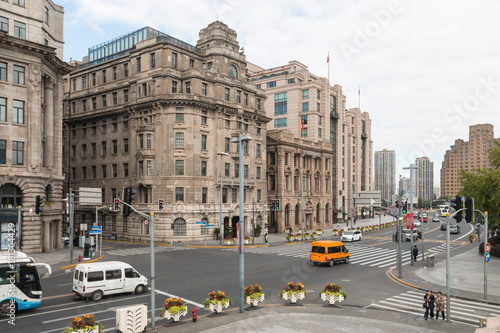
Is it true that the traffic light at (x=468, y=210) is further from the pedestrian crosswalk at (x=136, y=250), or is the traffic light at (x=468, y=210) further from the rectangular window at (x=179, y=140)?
the rectangular window at (x=179, y=140)

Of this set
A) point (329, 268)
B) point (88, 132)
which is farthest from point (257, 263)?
point (88, 132)

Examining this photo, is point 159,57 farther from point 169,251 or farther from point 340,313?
point 340,313

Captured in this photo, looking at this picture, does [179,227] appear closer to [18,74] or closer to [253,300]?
[18,74]

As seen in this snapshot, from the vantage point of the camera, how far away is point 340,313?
21.2 m

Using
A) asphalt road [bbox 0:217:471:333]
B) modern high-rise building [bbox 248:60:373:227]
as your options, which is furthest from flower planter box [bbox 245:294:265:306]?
modern high-rise building [bbox 248:60:373:227]

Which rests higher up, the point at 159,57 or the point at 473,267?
the point at 159,57

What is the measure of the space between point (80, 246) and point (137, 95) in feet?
79.2

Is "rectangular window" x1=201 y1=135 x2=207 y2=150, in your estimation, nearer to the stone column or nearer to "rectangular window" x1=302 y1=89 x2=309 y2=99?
the stone column

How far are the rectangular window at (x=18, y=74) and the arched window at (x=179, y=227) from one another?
26.5 meters

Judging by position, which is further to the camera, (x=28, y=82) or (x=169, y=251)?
(x=169, y=251)

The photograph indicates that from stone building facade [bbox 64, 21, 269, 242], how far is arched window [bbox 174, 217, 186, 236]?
0.14 m

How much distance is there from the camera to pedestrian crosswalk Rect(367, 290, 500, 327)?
20984 millimetres

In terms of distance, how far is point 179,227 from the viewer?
5756 cm

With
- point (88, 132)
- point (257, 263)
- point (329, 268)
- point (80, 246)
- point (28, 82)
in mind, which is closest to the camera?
point (329, 268)
